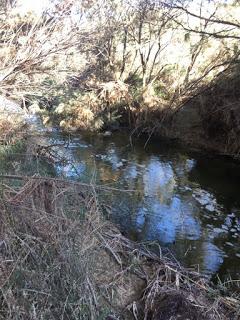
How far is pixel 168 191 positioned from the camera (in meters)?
10.5

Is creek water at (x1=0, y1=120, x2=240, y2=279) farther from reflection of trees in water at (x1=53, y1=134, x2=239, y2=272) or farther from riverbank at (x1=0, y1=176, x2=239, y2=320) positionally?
riverbank at (x1=0, y1=176, x2=239, y2=320)

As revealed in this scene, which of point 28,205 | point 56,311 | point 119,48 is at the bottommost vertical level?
point 56,311

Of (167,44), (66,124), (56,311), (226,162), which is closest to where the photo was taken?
(56,311)

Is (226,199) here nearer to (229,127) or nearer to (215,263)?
(215,263)

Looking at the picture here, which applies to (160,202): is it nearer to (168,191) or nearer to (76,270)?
(168,191)

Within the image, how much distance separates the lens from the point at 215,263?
7.08 m

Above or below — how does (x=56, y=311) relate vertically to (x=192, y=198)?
above

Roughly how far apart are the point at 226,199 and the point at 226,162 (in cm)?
355

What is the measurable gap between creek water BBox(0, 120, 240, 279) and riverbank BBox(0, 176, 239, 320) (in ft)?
4.04

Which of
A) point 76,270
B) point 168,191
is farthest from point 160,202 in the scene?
point 76,270

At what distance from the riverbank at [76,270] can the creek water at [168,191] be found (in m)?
1.23

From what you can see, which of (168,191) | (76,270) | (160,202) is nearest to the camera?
(76,270)

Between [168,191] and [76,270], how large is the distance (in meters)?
6.47

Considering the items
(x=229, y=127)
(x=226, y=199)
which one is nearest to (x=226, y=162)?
(x=229, y=127)
